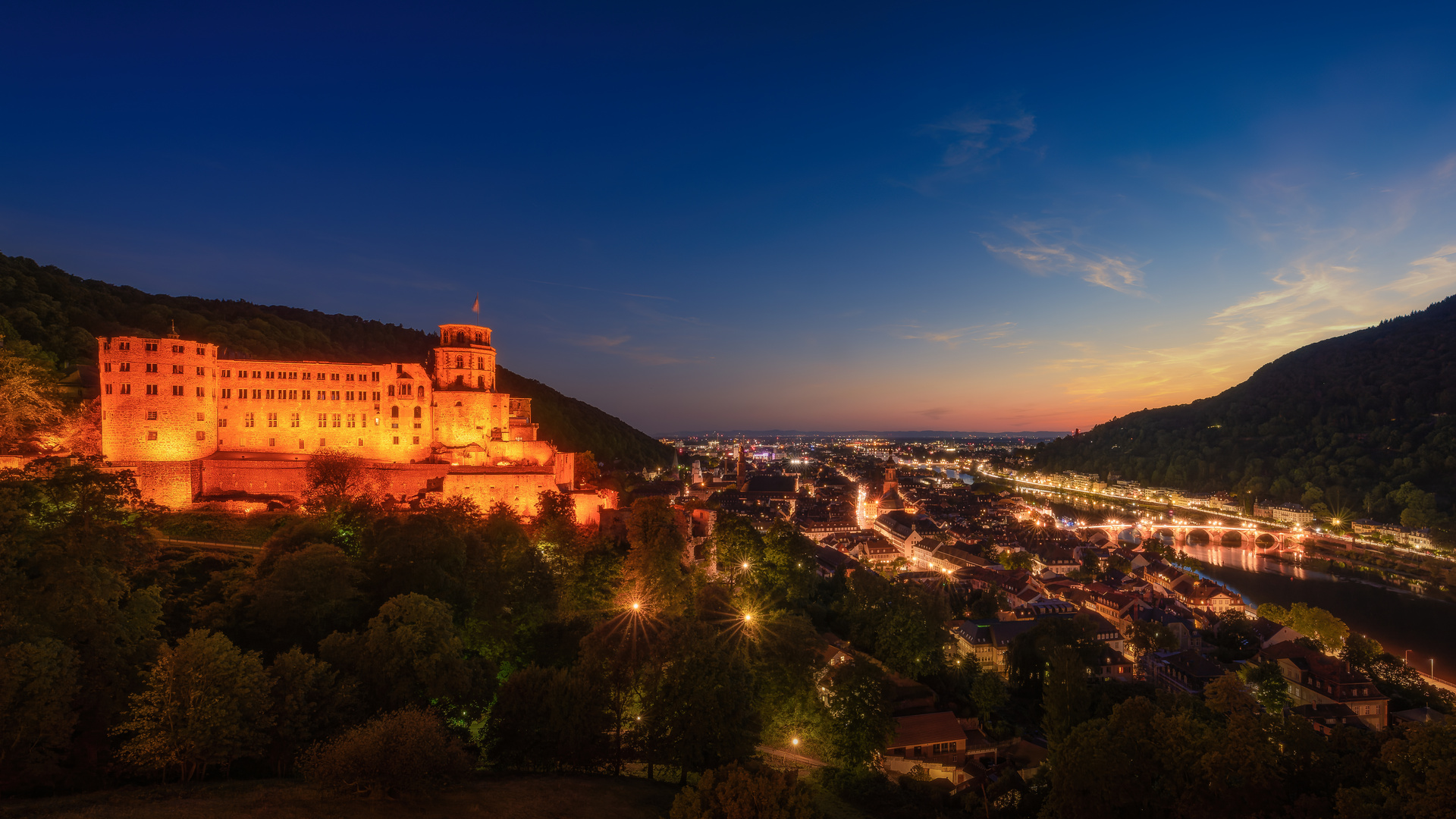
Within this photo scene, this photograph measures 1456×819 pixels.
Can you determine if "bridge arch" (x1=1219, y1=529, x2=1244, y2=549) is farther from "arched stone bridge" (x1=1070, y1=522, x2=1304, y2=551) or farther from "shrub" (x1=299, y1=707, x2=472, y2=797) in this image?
"shrub" (x1=299, y1=707, x2=472, y2=797)

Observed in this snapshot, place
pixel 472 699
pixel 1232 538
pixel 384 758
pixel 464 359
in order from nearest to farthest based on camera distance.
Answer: pixel 384 758 < pixel 472 699 < pixel 464 359 < pixel 1232 538

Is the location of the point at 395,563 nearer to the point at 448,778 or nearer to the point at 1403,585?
the point at 448,778

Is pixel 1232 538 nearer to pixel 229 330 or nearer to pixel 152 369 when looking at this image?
pixel 152 369

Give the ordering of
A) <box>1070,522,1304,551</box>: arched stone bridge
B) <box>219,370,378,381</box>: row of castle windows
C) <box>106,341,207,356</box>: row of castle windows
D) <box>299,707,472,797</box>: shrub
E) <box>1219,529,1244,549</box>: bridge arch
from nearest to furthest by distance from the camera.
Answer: <box>299,707,472,797</box>: shrub → <box>106,341,207,356</box>: row of castle windows → <box>219,370,378,381</box>: row of castle windows → <box>1070,522,1304,551</box>: arched stone bridge → <box>1219,529,1244,549</box>: bridge arch

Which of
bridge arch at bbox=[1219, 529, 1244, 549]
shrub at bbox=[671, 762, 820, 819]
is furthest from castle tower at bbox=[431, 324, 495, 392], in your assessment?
bridge arch at bbox=[1219, 529, 1244, 549]

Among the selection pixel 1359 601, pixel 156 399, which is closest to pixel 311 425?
pixel 156 399

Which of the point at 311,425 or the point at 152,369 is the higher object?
the point at 152,369

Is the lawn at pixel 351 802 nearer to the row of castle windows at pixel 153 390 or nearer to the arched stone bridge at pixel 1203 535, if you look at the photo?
the row of castle windows at pixel 153 390

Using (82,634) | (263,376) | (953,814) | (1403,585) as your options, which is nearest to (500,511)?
(263,376)
